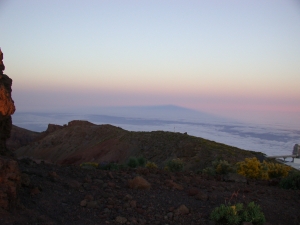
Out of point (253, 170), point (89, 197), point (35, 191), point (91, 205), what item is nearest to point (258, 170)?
point (253, 170)

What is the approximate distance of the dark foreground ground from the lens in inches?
215

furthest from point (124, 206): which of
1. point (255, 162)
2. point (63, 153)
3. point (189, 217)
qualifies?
point (63, 153)

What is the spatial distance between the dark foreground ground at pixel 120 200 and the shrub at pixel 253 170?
5.18 meters

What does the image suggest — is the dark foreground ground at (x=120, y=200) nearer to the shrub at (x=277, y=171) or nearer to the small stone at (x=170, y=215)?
the small stone at (x=170, y=215)

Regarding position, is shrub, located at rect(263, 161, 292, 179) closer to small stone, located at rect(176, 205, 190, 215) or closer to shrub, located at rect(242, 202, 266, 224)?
shrub, located at rect(242, 202, 266, 224)

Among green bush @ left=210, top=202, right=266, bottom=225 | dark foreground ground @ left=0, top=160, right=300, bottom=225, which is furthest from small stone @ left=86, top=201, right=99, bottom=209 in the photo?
green bush @ left=210, top=202, right=266, bottom=225

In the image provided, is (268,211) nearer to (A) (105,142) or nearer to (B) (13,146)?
(A) (105,142)

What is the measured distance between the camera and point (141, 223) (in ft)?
17.8

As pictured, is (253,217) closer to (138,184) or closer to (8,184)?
(138,184)

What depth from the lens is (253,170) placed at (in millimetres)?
14305

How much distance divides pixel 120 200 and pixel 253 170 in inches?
365

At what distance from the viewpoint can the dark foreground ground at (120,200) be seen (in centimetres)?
546

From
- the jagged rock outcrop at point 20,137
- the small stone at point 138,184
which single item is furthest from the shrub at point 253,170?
the jagged rock outcrop at point 20,137

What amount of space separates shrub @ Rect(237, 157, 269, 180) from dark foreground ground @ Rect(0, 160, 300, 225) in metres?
5.18
